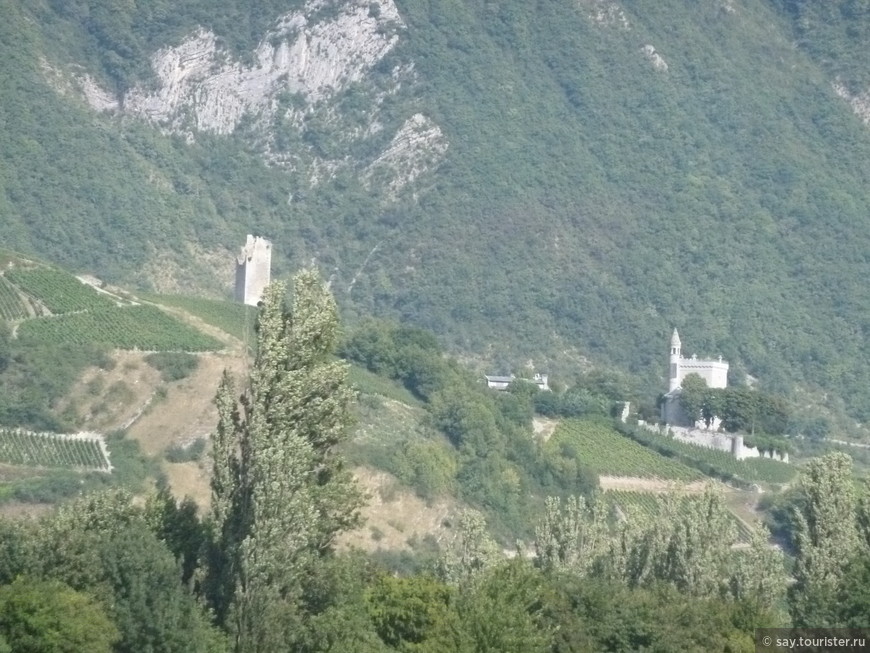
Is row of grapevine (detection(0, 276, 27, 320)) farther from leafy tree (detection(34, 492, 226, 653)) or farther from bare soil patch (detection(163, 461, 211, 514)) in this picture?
leafy tree (detection(34, 492, 226, 653))

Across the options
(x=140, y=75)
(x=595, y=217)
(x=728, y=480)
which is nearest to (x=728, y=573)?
(x=728, y=480)

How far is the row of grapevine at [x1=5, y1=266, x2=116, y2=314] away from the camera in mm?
98256

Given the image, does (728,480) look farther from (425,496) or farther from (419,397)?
(425,496)

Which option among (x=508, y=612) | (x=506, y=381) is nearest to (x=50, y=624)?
(x=508, y=612)

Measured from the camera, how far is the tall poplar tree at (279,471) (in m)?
46.5

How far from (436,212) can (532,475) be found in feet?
200

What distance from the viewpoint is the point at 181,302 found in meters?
107

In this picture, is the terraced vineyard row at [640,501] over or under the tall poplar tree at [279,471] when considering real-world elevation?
under

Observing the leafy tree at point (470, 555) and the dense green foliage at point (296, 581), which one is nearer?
the dense green foliage at point (296, 581)

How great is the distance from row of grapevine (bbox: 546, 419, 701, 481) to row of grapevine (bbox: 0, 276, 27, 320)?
2226 centimetres

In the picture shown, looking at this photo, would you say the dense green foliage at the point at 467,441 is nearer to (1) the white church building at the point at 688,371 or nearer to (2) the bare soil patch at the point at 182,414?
(2) the bare soil patch at the point at 182,414

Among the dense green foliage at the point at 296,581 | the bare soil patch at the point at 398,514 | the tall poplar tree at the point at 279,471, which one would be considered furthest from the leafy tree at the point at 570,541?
the bare soil patch at the point at 398,514

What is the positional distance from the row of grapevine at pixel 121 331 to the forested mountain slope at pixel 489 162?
109ft

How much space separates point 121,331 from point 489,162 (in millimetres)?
66878
